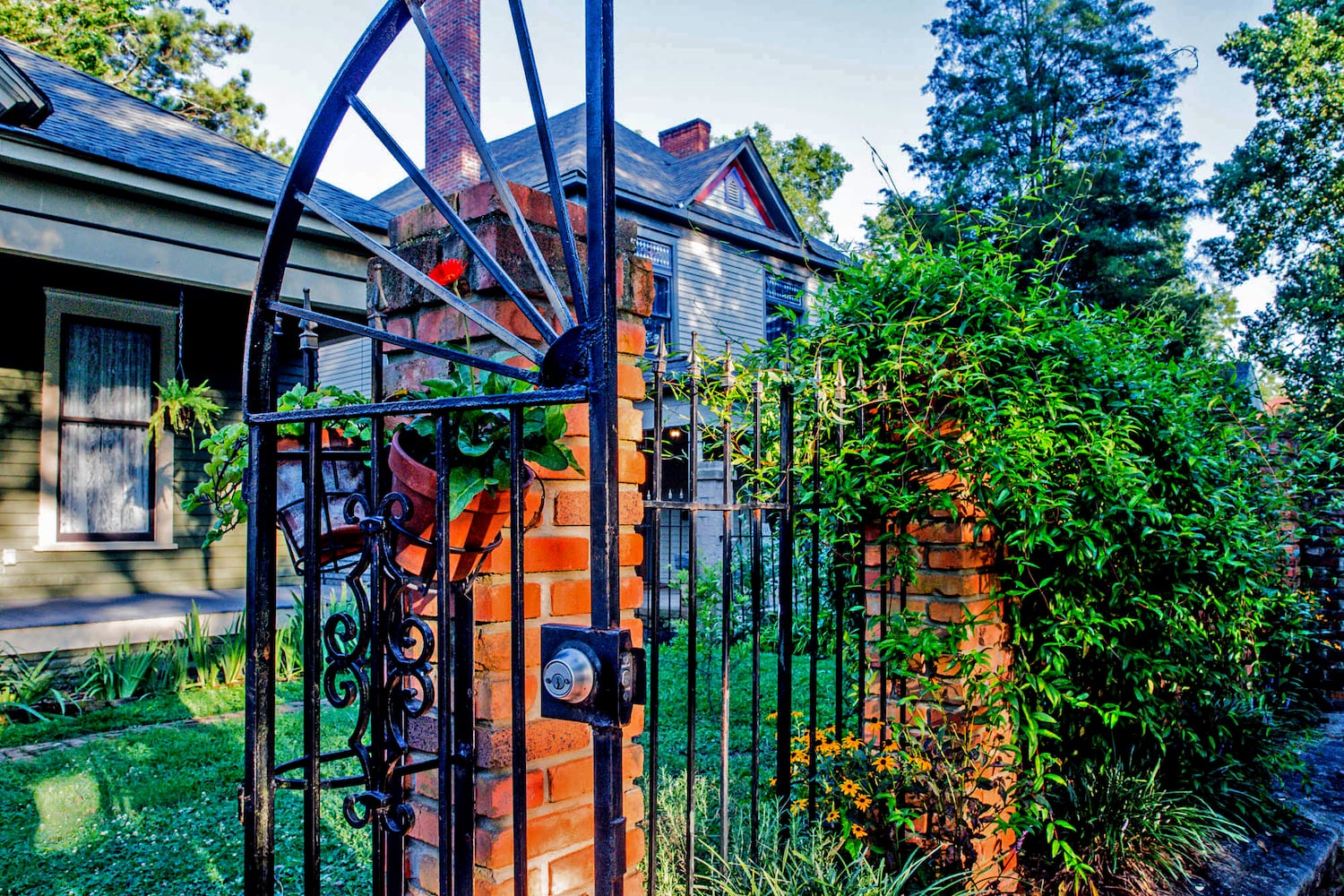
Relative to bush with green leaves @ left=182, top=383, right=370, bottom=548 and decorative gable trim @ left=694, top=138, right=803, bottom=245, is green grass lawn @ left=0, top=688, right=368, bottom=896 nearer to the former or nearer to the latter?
bush with green leaves @ left=182, top=383, right=370, bottom=548

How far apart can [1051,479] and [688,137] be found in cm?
1496

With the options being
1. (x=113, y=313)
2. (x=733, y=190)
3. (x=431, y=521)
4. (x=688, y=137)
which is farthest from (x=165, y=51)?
(x=431, y=521)

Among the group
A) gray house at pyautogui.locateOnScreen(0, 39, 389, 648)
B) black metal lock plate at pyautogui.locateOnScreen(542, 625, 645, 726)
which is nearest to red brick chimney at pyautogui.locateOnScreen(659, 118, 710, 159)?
gray house at pyautogui.locateOnScreen(0, 39, 389, 648)

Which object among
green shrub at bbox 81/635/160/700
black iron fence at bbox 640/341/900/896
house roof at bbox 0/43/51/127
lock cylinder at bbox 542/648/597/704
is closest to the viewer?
lock cylinder at bbox 542/648/597/704

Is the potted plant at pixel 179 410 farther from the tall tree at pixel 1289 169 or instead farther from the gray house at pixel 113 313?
the tall tree at pixel 1289 169

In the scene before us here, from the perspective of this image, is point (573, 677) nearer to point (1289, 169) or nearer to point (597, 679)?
point (597, 679)

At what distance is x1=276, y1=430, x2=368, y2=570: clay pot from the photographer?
66.4 inches

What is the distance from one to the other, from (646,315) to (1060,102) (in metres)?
19.9

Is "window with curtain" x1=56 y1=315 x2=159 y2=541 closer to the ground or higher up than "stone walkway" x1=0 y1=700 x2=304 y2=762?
higher up

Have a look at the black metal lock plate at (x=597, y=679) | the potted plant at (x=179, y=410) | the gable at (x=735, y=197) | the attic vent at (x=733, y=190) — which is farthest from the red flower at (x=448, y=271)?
the attic vent at (x=733, y=190)

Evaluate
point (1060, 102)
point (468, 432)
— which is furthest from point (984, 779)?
point (1060, 102)

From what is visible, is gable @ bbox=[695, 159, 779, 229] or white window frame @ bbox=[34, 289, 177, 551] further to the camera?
gable @ bbox=[695, 159, 779, 229]

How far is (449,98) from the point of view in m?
10.7

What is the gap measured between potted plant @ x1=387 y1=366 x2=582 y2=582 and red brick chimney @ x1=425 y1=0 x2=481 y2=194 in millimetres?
10124
